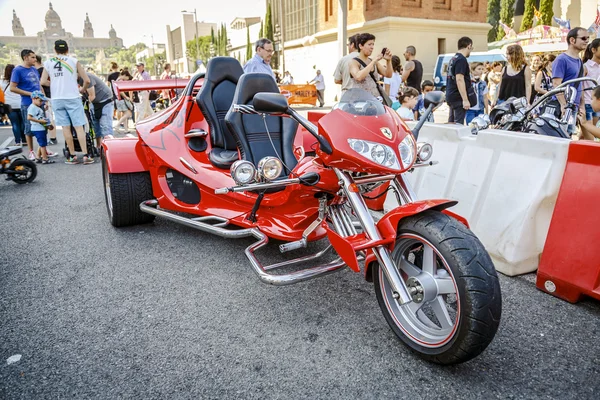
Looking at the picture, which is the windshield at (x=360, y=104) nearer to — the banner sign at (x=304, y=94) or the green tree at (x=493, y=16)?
the banner sign at (x=304, y=94)

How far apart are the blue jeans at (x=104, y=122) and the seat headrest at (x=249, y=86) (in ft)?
17.0

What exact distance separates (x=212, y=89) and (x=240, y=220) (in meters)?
1.36

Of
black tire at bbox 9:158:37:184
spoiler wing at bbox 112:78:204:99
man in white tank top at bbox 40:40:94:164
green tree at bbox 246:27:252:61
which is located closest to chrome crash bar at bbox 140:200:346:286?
spoiler wing at bbox 112:78:204:99

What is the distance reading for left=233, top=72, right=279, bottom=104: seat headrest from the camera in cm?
350

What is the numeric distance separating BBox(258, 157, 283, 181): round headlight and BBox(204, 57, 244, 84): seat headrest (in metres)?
1.64

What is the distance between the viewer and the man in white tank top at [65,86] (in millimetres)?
6836

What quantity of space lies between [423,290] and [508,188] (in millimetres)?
1479

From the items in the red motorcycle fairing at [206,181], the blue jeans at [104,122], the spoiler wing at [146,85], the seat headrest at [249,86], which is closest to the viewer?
the red motorcycle fairing at [206,181]

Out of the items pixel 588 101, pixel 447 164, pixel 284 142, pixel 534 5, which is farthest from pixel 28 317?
A: pixel 534 5

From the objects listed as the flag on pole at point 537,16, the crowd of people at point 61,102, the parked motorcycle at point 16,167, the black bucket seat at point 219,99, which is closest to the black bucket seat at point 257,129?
the black bucket seat at point 219,99

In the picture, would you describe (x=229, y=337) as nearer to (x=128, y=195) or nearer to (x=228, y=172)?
(x=228, y=172)

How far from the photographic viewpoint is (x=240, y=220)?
321 cm

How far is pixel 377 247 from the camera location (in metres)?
2.14

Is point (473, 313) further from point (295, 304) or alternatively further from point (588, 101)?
point (588, 101)
